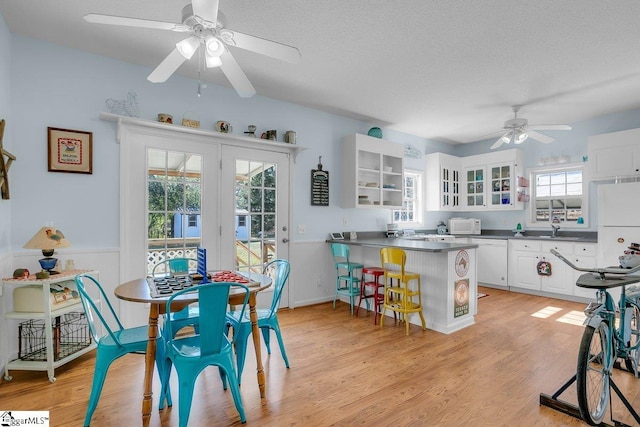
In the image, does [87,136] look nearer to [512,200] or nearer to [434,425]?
[434,425]

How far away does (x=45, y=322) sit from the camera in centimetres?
249

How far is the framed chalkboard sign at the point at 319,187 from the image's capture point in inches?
183

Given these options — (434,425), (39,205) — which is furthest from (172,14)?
(434,425)

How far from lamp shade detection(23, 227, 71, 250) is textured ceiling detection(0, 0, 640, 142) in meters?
1.65

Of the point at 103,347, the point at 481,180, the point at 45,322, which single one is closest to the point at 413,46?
the point at 103,347

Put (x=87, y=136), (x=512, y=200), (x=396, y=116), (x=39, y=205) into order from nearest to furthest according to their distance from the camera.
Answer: (x=39, y=205), (x=87, y=136), (x=396, y=116), (x=512, y=200)

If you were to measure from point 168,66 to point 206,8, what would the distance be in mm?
742

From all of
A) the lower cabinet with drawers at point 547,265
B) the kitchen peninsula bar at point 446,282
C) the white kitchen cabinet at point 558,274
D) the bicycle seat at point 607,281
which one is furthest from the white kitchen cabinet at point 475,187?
the bicycle seat at point 607,281

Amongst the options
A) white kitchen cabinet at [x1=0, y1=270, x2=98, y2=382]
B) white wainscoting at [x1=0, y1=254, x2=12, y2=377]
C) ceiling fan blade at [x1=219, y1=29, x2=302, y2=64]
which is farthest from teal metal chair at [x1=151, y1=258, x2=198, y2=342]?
ceiling fan blade at [x1=219, y1=29, x2=302, y2=64]

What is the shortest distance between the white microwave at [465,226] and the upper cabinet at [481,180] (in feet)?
0.81

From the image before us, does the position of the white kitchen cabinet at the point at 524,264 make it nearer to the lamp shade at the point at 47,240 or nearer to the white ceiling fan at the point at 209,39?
the white ceiling fan at the point at 209,39

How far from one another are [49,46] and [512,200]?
21.0 feet

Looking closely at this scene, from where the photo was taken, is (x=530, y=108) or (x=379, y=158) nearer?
(x=530, y=108)

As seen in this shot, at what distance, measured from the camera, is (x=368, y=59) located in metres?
3.22
